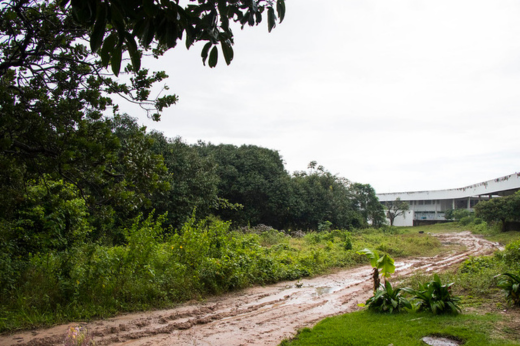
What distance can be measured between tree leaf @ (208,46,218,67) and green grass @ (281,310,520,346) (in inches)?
150

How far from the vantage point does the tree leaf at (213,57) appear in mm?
2453

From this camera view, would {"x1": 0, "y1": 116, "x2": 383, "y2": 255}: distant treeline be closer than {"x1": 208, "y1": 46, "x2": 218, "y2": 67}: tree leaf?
No

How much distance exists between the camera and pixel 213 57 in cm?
246

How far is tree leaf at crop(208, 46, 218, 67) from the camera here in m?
2.45

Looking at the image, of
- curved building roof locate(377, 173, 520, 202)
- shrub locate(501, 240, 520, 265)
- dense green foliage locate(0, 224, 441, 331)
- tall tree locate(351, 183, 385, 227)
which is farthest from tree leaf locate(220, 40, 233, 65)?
tall tree locate(351, 183, 385, 227)

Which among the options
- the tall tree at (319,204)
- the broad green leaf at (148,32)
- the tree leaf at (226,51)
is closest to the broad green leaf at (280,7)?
the tree leaf at (226,51)

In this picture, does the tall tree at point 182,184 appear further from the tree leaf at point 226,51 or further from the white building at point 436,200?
the white building at point 436,200

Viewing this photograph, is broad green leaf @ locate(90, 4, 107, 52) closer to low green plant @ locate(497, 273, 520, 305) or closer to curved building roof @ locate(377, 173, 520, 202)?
low green plant @ locate(497, 273, 520, 305)

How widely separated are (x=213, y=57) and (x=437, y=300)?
524 cm

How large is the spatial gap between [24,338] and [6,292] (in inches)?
58.0

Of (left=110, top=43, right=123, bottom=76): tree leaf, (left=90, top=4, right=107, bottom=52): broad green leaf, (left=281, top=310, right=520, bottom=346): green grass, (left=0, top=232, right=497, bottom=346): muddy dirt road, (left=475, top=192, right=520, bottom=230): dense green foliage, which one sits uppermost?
(left=90, top=4, right=107, bottom=52): broad green leaf

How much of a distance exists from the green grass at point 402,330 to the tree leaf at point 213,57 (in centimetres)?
381

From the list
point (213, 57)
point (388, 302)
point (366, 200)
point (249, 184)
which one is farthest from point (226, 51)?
point (366, 200)

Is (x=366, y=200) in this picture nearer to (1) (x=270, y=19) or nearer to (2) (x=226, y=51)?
(1) (x=270, y=19)
